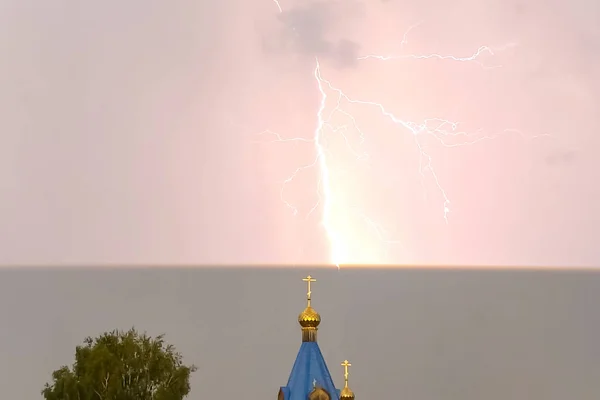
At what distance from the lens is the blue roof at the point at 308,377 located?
56.6ft

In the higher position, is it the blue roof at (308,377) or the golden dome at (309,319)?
the golden dome at (309,319)

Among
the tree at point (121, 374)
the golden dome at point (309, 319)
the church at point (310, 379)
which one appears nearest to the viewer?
the church at point (310, 379)

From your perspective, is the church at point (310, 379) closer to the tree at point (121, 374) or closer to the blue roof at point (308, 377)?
the blue roof at point (308, 377)

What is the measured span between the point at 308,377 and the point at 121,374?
3.66 m

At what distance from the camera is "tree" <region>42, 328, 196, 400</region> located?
17656 mm

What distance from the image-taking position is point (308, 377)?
17.4m

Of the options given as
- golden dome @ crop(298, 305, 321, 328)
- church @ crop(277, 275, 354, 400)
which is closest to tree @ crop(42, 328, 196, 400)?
church @ crop(277, 275, 354, 400)

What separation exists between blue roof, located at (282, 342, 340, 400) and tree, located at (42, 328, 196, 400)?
8.11 ft

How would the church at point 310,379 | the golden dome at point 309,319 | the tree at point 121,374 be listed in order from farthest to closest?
the golden dome at point 309,319, the tree at point 121,374, the church at point 310,379

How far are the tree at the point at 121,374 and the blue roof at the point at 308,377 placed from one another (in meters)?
2.47

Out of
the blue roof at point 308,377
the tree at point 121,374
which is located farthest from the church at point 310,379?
the tree at point 121,374

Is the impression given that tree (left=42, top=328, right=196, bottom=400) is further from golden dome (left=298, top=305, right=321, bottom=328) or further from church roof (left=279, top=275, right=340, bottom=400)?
golden dome (left=298, top=305, right=321, bottom=328)

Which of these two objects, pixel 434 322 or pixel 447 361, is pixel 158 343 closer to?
pixel 447 361

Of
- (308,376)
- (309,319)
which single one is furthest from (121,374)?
(309,319)
